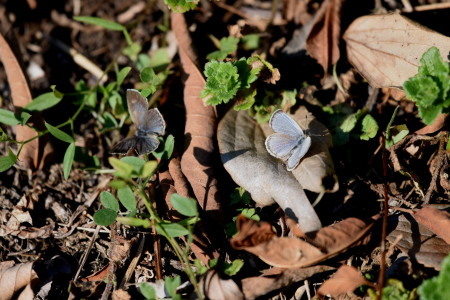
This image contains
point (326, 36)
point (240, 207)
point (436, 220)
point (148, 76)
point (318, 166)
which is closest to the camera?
point (436, 220)

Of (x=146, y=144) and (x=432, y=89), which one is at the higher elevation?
(x=432, y=89)

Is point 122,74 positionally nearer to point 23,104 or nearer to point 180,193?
point 23,104

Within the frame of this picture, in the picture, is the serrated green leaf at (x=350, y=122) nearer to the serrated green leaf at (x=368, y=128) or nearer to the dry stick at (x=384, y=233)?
the serrated green leaf at (x=368, y=128)

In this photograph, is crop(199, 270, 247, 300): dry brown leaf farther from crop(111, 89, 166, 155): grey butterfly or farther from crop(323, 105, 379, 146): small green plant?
crop(323, 105, 379, 146): small green plant

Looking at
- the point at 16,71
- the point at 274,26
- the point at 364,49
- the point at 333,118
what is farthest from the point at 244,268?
the point at 16,71

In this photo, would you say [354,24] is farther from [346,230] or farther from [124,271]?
[124,271]

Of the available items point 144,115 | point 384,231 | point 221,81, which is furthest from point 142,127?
point 384,231

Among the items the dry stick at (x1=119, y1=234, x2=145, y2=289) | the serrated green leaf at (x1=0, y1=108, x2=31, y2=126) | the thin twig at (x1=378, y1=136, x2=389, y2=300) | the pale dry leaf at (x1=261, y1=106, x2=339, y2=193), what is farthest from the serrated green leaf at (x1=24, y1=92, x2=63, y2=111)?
the thin twig at (x1=378, y1=136, x2=389, y2=300)
